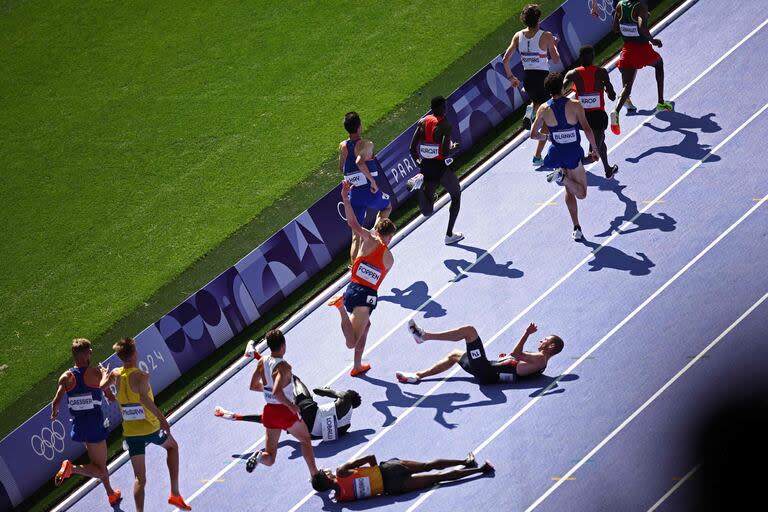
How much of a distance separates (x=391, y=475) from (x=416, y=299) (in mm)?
3575

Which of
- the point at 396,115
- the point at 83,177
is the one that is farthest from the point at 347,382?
the point at 83,177

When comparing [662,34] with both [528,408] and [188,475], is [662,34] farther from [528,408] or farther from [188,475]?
[188,475]

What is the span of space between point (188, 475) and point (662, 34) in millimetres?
10426

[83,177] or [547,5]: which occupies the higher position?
[83,177]

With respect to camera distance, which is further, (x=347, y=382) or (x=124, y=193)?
(x=124, y=193)

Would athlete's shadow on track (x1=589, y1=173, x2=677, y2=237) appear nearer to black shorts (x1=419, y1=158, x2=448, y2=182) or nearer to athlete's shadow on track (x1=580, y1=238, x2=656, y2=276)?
athlete's shadow on track (x1=580, y1=238, x2=656, y2=276)

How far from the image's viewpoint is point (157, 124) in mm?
19609

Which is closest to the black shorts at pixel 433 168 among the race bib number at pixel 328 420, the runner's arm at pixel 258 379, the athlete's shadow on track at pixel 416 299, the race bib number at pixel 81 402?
the athlete's shadow on track at pixel 416 299

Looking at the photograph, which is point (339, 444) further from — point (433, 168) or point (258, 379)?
point (433, 168)

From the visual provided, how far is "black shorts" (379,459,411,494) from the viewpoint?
11.4 meters

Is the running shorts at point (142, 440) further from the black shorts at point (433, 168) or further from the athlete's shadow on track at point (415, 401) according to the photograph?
the black shorts at point (433, 168)

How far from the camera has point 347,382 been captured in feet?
44.4

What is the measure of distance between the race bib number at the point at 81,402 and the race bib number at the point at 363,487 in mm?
3004

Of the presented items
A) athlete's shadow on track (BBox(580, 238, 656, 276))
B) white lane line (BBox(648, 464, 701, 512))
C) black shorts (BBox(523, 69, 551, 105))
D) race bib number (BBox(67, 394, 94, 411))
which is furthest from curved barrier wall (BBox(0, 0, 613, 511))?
white lane line (BBox(648, 464, 701, 512))
